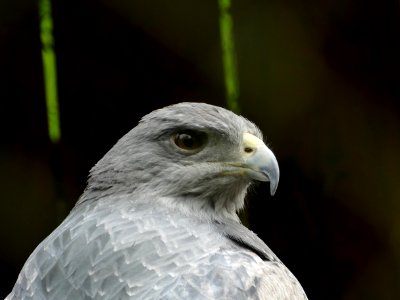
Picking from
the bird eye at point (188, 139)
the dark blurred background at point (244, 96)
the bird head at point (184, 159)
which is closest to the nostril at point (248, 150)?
the bird head at point (184, 159)

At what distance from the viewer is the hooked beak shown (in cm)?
298

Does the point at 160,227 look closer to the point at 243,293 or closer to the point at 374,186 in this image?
the point at 243,293

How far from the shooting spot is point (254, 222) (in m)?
3.68

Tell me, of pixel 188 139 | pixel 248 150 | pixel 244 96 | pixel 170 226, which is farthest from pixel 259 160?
pixel 244 96

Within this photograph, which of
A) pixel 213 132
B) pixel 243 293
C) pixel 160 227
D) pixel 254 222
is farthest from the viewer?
pixel 254 222

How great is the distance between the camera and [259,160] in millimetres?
3035

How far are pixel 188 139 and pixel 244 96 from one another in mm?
453

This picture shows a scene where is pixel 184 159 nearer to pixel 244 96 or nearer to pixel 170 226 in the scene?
pixel 170 226

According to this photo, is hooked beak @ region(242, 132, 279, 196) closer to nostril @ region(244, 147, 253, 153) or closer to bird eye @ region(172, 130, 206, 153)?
nostril @ region(244, 147, 253, 153)

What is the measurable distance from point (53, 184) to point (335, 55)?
90 centimetres

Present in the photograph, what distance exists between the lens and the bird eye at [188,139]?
310 cm

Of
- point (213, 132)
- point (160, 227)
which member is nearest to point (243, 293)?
point (160, 227)

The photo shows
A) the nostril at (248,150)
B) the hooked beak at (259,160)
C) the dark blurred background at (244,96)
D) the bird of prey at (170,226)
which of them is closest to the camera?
the bird of prey at (170,226)

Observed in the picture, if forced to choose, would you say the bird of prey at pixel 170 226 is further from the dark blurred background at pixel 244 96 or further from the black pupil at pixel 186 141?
the dark blurred background at pixel 244 96
